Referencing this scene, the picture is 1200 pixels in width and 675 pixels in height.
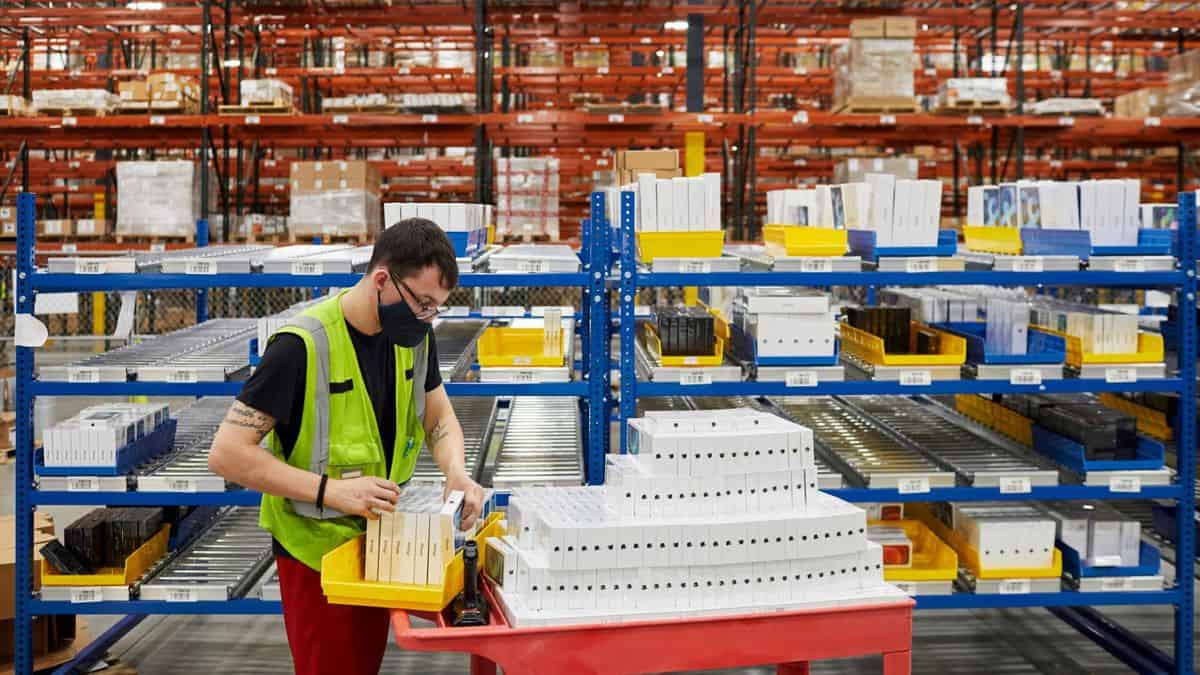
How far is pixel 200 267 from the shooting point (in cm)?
489

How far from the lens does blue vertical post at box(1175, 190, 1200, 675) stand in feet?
16.6

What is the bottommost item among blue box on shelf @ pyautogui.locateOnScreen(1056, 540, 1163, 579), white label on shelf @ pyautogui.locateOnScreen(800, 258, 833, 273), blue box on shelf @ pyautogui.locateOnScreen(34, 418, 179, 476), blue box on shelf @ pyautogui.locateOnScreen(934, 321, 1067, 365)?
blue box on shelf @ pyautogui.locateOnScreen(1056, 540, 1163, 579)

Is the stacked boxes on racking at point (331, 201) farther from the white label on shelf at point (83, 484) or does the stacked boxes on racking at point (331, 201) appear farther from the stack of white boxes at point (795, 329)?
the stack of white boxes at point (795, 329)

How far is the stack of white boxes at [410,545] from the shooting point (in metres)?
2.96

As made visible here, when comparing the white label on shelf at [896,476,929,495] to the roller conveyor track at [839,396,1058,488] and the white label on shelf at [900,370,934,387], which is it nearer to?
the roller conveyor track at [839,396,1058,488]

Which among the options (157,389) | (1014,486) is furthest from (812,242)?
(157,389)

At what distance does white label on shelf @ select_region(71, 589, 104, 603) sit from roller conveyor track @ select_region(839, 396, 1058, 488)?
3883 mm

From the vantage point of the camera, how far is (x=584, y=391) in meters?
5.01

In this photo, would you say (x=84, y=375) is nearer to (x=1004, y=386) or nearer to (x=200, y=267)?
(x=200, y=267)

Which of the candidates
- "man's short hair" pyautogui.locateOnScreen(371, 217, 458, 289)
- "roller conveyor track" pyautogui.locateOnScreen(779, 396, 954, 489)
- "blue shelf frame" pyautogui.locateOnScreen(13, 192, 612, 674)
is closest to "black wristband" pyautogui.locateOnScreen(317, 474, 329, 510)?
"man's short hair" pyautogui.locateOnScreen(371, 217, 458, 289)

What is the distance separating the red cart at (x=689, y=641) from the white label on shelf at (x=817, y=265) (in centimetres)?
225

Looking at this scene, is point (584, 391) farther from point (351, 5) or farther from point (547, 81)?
point (547, 81)

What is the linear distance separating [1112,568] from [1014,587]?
→ 506 mm

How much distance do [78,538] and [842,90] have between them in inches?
336
